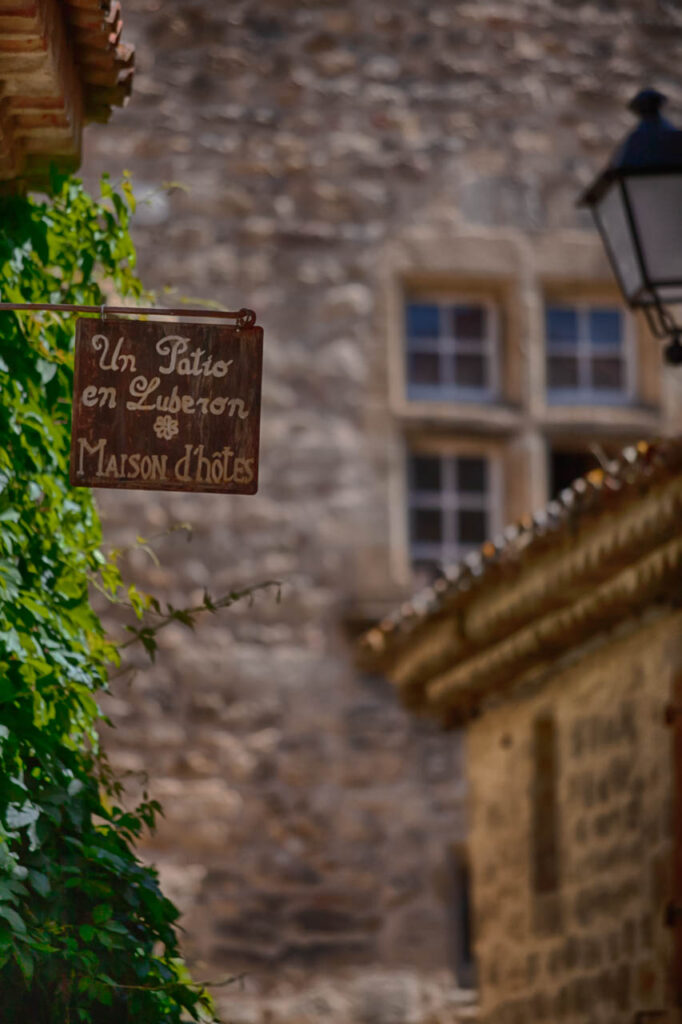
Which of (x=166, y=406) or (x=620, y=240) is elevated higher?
(x=620, y=240)

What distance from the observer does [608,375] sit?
11.4 m

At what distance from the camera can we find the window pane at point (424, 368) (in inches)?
445

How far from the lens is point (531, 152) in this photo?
11.4m

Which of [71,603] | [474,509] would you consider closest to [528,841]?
[71,603]

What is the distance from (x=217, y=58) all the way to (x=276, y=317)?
161 cm

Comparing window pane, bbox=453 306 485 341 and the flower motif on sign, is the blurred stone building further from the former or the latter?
the flower motif on sign

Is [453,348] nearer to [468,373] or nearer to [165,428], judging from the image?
[468,373]

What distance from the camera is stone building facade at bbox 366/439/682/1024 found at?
5.59 metres

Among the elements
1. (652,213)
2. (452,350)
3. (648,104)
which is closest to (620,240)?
(652,213)

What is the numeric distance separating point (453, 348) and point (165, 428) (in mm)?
7796

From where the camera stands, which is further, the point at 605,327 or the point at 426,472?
the point at 605,327

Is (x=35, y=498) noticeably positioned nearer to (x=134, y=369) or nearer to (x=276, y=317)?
(x=134, y=369)

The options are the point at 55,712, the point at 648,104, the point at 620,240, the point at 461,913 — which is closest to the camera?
the point at 55,712

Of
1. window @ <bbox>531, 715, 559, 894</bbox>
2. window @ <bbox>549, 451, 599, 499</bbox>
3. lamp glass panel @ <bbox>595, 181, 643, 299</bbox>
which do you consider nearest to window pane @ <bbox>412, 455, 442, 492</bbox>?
window @ <bbox>549, 451, 599, 499</bbox>
